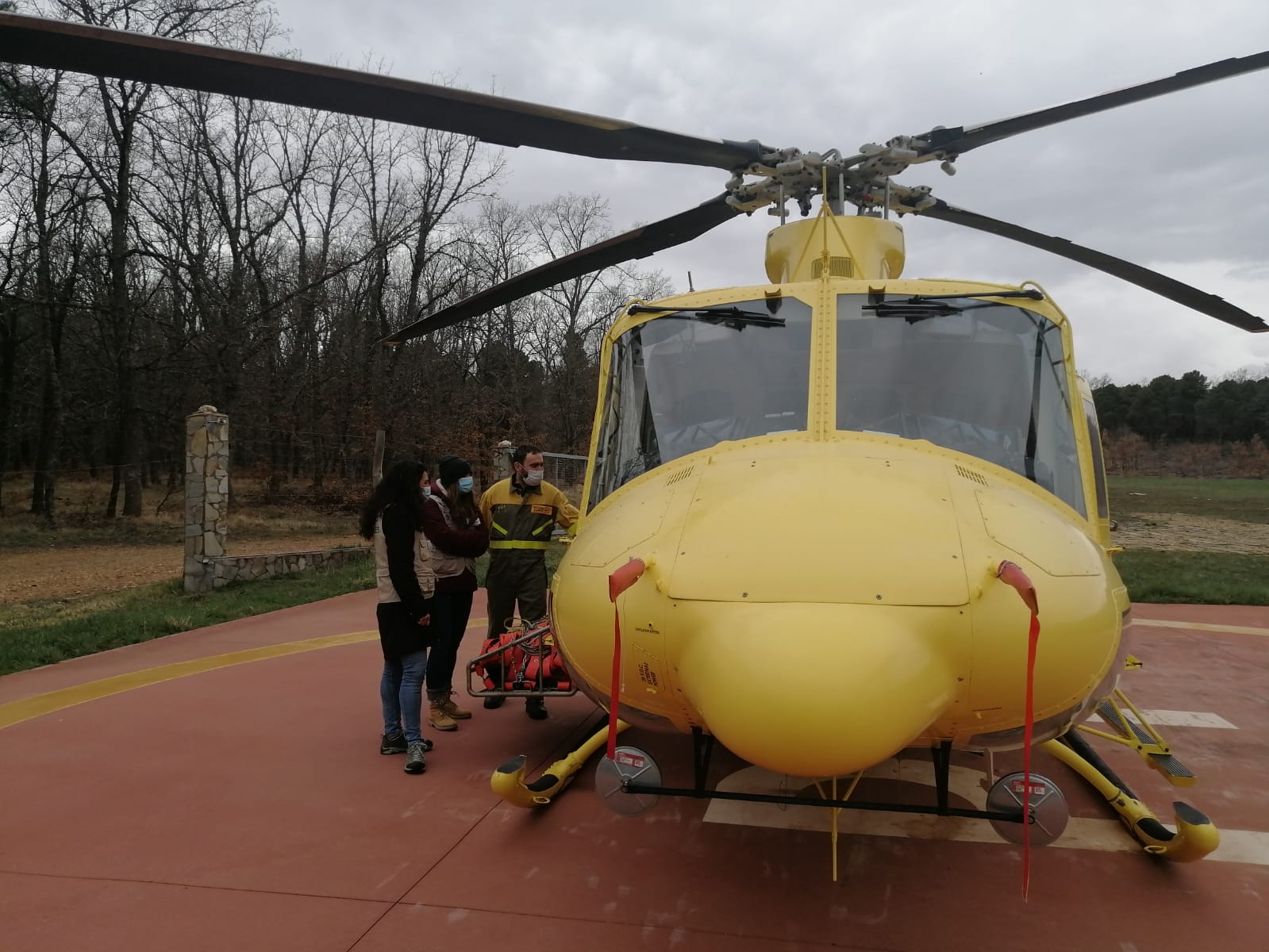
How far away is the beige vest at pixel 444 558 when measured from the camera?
4.78 metres

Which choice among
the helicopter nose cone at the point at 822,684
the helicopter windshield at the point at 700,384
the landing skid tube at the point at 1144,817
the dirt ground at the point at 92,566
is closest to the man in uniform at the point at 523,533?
the helicopter windshield at the point at 700,384

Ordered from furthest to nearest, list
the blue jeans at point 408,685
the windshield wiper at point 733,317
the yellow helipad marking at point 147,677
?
the yellow helipad marking at point 147,677 < the blue jeans at point 408,685 < the windshield wiper at point 733,317

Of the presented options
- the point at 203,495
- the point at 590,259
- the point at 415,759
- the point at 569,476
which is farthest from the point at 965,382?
the point at 569,476

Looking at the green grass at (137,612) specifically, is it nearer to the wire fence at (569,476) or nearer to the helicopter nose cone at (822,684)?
the wire fence at (569,476)

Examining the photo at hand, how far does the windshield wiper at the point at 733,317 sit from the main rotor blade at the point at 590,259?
111 cm

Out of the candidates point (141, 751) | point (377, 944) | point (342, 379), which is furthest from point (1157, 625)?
point (342, 379)

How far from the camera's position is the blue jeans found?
452 centimetres

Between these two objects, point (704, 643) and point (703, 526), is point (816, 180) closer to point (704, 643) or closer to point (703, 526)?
point (703, 526)

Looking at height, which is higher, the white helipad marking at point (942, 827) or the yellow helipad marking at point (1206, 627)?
the white helipad marking at point (942, 827)

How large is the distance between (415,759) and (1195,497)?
3944cm

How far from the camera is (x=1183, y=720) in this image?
5.46 metres

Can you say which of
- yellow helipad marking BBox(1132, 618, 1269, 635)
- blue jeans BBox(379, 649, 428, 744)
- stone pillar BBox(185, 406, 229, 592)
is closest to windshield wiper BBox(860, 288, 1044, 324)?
blue jeans BBox(379, 649, 428, 744)

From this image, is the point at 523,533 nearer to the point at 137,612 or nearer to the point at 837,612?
the point at 837,612

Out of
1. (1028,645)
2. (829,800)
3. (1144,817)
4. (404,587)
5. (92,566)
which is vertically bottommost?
(92,566)
